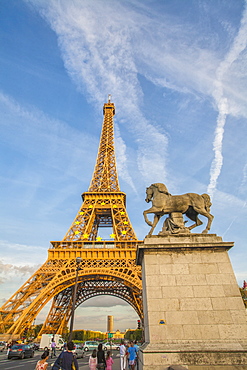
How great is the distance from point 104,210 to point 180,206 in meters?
36.8

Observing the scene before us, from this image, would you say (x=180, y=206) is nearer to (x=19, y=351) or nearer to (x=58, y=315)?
(x=19, y=351)

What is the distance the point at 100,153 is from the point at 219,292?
55.2m

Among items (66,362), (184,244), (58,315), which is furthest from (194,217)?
(58,315)

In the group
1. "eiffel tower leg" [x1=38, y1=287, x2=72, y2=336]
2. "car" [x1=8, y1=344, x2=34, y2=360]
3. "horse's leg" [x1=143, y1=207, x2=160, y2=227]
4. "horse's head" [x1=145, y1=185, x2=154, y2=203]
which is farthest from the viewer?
"eiffel tower leg" [x1=38, y1=287, x2=72, y2=336]

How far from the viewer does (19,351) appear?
20.5 m

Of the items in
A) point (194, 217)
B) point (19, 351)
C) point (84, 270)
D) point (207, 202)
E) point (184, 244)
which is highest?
point (84, 270)

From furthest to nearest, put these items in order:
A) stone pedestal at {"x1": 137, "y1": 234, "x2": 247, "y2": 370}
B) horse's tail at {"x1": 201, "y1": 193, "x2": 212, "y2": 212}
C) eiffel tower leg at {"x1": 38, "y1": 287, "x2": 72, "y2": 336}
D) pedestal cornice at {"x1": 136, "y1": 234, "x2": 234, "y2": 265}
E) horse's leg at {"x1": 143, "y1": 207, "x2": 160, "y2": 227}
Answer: eiffel tower leg at {"x1": 38, "y1": 287, "x2": 72, "y2": 336}
horse's tail at {"x1": 201, "y1": 193, "x2": 212, "y2": 212}
horse's leg at {"x1": 143, "y1": 207, "x2": 160, "y2": 227}
pedestal cornice at {"x1": 136, "y1": 234, "x2": 234, "y2": 265}
stone pedestal at {"x1": 137, "y1": 234, "x2": 247, "y2": 370}

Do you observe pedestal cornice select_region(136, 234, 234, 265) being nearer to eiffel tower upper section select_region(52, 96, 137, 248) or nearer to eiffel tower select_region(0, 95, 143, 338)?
eiffel tower select_region(0, 95, 143, 338)

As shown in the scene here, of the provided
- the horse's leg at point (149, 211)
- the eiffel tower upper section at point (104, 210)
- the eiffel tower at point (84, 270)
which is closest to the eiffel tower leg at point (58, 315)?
the eiffel tower at point (84, 270)

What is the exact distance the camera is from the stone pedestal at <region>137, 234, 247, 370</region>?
6477 millimetres

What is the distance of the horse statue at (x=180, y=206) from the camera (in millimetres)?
9773

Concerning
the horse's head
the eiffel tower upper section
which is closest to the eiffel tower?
the eiffel tower upper section

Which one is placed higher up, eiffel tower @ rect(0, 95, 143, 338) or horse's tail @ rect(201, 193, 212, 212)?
eiffel tower @ rect(0, 95, 143, 338)

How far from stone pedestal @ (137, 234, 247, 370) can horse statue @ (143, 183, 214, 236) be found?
1203 mm
